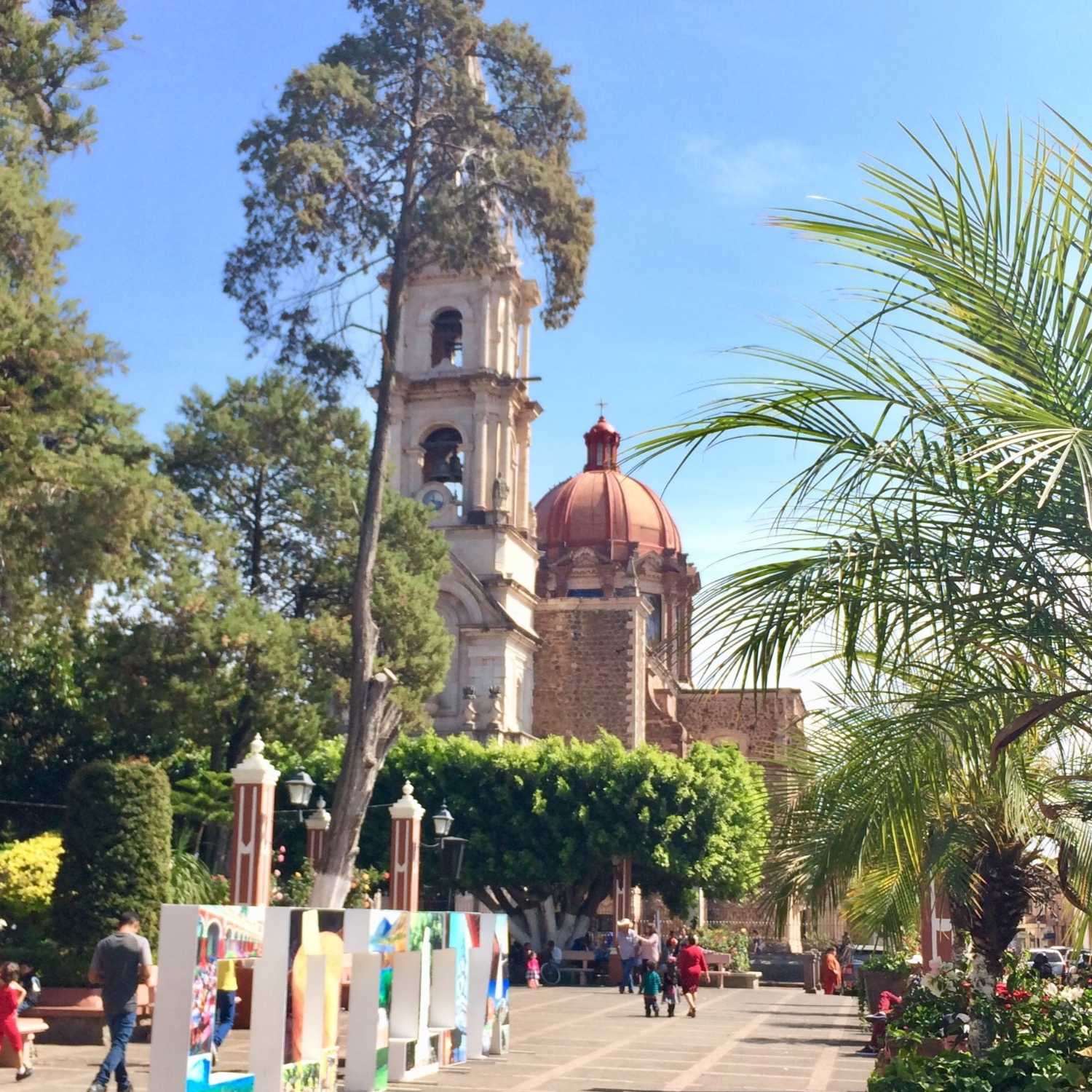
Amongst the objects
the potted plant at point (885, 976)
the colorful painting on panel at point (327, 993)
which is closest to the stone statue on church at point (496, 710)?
the potted plant at point (885, 976)

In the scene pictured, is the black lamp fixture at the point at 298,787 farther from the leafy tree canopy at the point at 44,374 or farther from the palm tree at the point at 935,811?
the palm tree at the point at 935,811

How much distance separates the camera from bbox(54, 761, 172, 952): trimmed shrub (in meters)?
15.0

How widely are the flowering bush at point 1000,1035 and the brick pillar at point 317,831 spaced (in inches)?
479

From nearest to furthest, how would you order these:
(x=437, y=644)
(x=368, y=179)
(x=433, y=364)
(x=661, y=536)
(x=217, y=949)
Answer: (x=217, y=949), (x=368, y=179), (x=437, y=644), (x=433, y=364), (x=661, y=536)

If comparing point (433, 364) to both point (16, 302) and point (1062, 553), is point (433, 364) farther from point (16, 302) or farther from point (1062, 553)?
point (1062, 553)

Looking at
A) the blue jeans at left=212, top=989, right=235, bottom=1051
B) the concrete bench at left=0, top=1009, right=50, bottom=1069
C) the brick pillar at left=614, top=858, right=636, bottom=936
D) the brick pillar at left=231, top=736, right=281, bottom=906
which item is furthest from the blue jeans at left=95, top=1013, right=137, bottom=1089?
the brick pillar at left=614, top=858, right=636, bottom=936

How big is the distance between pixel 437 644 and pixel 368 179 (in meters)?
13.3

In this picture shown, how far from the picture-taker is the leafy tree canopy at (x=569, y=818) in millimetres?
31547

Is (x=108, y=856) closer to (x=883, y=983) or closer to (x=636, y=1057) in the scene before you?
(x=636, y=1057)

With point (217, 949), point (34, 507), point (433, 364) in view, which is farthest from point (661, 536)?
point (217, 949)

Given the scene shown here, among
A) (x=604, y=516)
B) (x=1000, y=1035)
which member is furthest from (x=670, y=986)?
(x=604, y=516)

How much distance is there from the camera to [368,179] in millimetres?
18688

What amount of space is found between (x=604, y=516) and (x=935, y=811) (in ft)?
148

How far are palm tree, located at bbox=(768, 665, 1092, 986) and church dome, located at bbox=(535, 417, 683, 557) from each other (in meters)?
39.0
